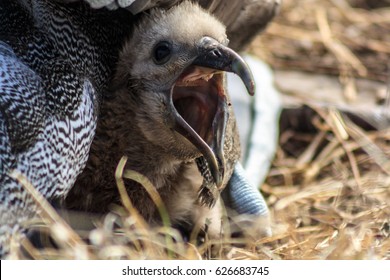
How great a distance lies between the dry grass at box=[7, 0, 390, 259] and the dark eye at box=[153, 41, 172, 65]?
37 cm

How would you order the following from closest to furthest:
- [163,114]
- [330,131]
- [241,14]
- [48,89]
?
[48,89], [163,114], [241,14], [330,131]

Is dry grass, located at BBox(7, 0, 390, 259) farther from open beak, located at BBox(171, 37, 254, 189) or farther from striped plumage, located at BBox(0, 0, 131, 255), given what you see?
open beak, located at BBox(171, 37, 254, 189)

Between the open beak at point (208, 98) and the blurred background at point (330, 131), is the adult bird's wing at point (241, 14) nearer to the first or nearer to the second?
the open beak at point (208, 98)

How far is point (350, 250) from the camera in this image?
7.51 ft

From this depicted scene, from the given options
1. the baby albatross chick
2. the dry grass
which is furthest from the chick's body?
the dry grass

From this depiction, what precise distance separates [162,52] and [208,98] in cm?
17

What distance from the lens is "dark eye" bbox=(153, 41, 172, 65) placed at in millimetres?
2477

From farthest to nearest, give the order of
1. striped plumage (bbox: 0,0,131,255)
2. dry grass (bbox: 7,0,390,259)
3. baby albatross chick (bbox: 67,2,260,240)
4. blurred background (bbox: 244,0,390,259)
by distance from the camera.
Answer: blurred background (bbox: 244,0,390,259)
baby albatross chick (bbox: 67,2,260,240)
dry grass (bbox: 7,0,390,259)
striped plumage (bbox: 0,0,131,255)

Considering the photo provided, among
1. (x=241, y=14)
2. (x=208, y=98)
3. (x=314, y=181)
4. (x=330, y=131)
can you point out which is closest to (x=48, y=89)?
(x=208, y=98)

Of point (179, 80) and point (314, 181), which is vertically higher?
point (179, 80)

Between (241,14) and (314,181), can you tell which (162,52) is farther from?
(314,181)

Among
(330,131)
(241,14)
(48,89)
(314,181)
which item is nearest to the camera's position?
(48,89)

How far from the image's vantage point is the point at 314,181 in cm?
338

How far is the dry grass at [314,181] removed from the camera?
2309 mm
